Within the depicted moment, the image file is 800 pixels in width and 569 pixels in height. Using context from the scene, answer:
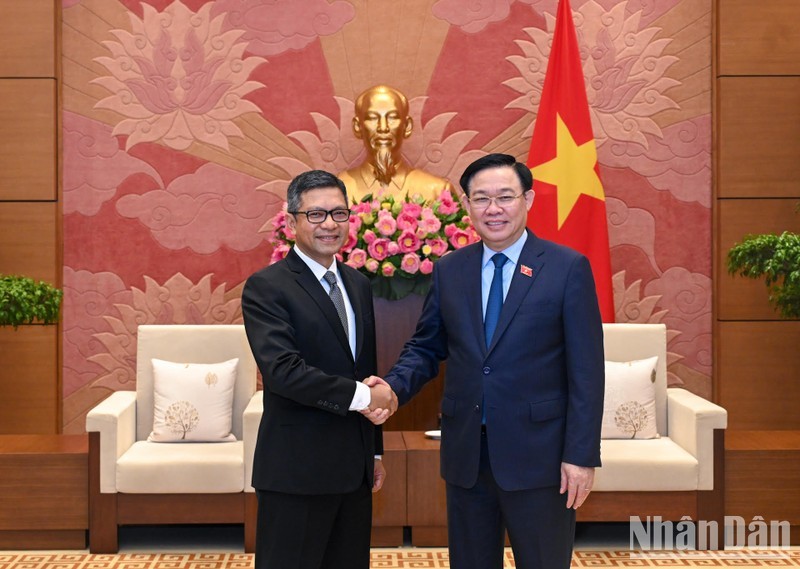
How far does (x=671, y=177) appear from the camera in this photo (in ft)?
15.5

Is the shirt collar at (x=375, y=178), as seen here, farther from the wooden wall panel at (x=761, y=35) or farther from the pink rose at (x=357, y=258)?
the wooden wall panel at (x=761, y=35)

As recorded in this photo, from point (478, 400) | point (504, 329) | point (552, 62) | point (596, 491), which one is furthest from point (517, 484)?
point (552, 62)

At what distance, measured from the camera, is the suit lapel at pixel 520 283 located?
212 centimetres

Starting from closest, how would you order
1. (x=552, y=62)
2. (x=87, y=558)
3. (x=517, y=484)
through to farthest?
(x=517, y=484)
(x=87, y=558)
(x=552, y=62)

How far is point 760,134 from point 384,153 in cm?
203

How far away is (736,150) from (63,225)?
362 cm

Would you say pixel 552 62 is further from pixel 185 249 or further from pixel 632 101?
pixel 185 249

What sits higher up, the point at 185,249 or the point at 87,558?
the point at 185,249

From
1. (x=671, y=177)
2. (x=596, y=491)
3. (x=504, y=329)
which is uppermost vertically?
(x=671, y=177)

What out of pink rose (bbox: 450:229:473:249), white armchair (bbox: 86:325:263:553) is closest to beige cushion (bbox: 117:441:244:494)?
white armchair (bbox: 86:325:263:553)

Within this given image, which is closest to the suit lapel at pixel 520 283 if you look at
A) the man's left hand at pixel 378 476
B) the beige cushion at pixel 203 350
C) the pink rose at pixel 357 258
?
the man's left hand at pixel 378 476

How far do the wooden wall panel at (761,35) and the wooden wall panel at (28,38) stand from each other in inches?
139

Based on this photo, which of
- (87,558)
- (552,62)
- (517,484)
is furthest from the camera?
(552,62)

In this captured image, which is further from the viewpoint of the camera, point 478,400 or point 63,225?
point 63,225
